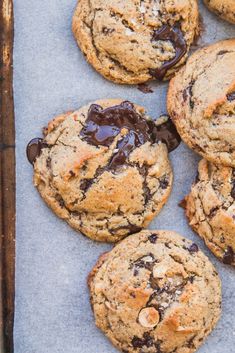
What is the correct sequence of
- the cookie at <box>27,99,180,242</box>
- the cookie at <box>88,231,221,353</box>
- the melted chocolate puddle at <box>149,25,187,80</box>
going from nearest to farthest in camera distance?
the cookie at <box>88,231,221,353</box>, the cookie at <box>27,99,180,242</box>, the melted chocolate puddle at <box>149,25,187,80</box>

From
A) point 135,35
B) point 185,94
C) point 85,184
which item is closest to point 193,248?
point 85,184

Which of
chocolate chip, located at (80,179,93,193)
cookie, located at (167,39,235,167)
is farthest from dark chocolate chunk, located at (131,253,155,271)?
cookie, located at (167,39,235,167)

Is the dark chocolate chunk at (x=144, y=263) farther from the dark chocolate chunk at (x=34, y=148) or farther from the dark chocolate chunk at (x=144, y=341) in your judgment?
the dark chocolate chunk at (x=34, y=148)

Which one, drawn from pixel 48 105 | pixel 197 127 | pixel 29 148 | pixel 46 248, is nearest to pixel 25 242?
pixel 46 248

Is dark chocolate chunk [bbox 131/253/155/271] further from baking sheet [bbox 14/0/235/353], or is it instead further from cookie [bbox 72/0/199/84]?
cookie [bbox 72/0/199/84]

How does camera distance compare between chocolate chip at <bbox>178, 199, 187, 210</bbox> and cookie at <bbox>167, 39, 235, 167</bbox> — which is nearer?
cookie at <bbox>167, 39, 235, 167</bbox>

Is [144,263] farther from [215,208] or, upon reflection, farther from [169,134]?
[169,134]
